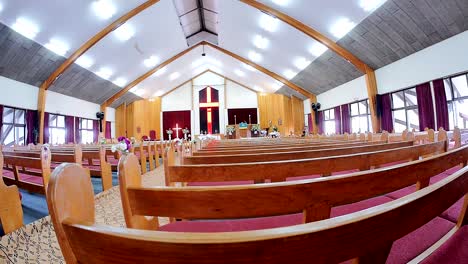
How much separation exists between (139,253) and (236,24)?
409 inches

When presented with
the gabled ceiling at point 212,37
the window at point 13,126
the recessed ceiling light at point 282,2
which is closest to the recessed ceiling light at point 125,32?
the gabled ceiling at point 212,37

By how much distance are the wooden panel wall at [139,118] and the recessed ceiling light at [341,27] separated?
12573 millimetres

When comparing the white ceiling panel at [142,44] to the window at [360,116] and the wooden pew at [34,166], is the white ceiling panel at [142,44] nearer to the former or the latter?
the wooden pew at [34,166]

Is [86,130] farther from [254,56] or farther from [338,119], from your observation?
[338,119]

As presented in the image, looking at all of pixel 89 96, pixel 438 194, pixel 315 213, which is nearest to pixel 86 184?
pixel 315 213

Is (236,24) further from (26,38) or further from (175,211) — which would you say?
(175,211)

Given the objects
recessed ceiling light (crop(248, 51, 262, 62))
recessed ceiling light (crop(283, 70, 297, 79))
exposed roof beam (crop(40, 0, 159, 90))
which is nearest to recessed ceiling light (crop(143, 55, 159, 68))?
exposed roof beam (crop(40, 0, 159, 90))

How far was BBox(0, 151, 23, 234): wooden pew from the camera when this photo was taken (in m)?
1.40

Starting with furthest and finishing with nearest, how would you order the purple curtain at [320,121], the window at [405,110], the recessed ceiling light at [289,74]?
the purple curtain at [320,121]
the recessed ceiling light at [289,74]
the window at [405,110]

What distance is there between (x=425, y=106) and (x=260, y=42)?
6481 millimetres

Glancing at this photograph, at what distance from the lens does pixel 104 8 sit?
281 inches

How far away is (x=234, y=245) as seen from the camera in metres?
0.30

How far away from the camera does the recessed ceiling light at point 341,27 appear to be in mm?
6983

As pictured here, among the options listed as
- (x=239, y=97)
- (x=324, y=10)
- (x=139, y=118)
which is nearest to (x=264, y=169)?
(x=324, y=10)
